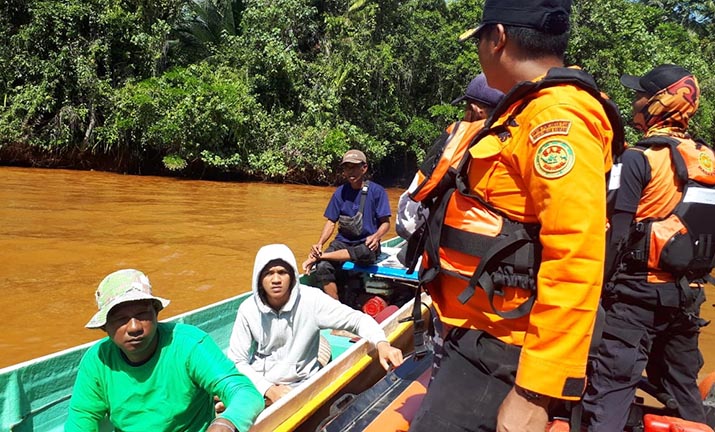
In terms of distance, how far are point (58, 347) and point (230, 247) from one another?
4314 millimetres

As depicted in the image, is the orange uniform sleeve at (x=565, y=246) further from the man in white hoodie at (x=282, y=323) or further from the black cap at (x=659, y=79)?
the man in white hoodie at (x=282, y=323)

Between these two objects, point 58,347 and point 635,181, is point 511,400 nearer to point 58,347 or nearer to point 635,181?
point 635,181

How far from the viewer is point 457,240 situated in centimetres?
146

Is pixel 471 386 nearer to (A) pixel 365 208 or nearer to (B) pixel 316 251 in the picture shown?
(B) pixel 316 251

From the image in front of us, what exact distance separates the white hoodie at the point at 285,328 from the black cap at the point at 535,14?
6.92ft

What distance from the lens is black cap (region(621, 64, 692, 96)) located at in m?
2.46

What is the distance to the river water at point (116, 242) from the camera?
588 cm

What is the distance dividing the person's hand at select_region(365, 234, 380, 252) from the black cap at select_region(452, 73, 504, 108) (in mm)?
3278

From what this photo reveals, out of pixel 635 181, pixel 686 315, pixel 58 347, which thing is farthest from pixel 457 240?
pixel 58 347

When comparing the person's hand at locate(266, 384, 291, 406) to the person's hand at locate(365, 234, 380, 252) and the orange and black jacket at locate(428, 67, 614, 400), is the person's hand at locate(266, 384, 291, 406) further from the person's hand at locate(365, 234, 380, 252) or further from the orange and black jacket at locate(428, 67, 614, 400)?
the person's hand at locate(365, 234, 380, 252)

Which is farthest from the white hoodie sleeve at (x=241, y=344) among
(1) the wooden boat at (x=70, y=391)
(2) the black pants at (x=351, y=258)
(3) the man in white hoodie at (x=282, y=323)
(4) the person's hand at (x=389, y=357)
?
(2) the black pants at (x=351, y=258)

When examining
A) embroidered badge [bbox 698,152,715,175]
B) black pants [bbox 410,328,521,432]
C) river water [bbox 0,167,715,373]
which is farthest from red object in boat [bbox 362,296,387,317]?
black pants [bbox 410,328,521,432]

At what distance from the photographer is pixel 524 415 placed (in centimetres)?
127

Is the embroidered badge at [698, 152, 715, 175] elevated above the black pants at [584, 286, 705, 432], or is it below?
above
